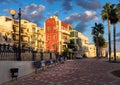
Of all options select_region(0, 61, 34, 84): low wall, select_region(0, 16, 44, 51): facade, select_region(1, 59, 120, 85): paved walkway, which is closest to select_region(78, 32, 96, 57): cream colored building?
select_region(0, 16, 44, 51): facade

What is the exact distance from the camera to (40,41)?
353ft

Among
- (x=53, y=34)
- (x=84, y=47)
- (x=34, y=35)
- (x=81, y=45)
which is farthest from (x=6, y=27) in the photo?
(x=84, y=47)

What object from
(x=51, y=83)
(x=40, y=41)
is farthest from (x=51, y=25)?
(x=51, y=83)

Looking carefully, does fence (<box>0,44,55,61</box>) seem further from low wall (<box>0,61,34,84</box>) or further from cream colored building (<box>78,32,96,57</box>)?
cream colored building (<box>78,32,96,57</box>)

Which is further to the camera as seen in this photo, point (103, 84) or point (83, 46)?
point (83, 46)

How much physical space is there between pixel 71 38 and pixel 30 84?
4132 inches

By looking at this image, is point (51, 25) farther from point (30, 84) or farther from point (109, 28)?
point (30, 84)

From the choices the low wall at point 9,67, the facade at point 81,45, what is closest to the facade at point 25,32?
the facade at point 81,45

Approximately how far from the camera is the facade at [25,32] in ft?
280

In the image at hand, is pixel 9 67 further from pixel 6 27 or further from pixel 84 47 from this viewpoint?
pixel 84 47

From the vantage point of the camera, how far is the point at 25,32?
320 ft

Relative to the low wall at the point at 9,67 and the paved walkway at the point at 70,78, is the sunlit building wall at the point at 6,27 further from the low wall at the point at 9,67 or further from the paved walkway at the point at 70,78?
the low wall at the point at 9,67

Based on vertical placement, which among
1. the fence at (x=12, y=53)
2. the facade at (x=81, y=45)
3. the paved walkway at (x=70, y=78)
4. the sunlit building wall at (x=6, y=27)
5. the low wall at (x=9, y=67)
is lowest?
the paved walkway at (x=70, y=78)

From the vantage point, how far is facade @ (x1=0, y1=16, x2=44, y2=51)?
85.4 m
